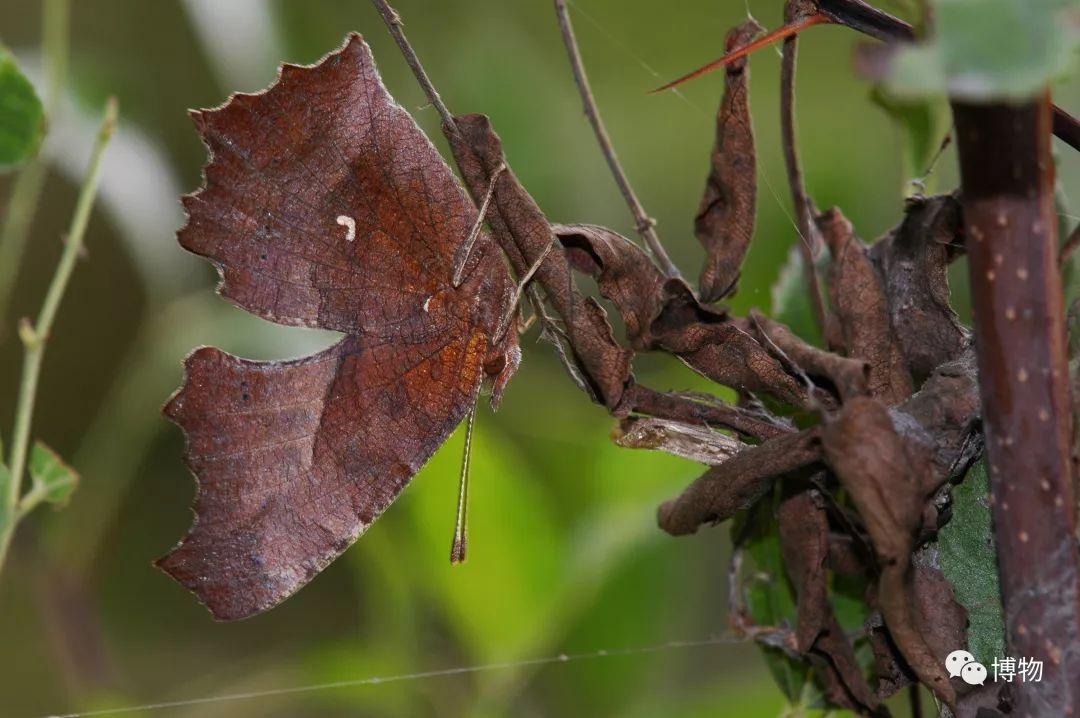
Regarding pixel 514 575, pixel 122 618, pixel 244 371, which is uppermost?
pixel 244 371

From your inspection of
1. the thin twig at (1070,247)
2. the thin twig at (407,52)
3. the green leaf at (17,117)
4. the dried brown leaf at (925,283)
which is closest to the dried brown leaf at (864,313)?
the dried brown leaf at (925,283)

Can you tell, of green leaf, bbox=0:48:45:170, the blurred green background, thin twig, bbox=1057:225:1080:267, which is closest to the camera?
thin twig, bbox=1057:225:1080:267

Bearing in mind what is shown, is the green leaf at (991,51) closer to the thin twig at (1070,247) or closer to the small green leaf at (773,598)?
the thin twig at (1070,247)

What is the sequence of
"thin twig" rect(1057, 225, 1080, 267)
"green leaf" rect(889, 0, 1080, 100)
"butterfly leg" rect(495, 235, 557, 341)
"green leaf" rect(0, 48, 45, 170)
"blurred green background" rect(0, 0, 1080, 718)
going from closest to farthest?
"green leaf" rect(889, 0, 1080, 100) → "thin twig" rect(1057, 225, 1080, 267) → "butterfly leg" rect(495, 235, 557, 341) → "green leaf" rect(0, 48, 45, 170) → "blurred green background" rect(0, 0, 1080, 718)

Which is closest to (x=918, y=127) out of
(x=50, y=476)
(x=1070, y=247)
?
(x=1070, y=247)

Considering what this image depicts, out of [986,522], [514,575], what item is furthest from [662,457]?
[986,522]

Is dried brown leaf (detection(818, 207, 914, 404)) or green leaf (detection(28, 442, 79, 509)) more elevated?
dried brown leaf (detection(818, 207, 914, 404))

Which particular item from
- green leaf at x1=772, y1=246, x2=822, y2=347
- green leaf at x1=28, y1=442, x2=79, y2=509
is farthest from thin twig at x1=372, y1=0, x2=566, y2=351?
green leaf at x1=28, y1=442, x2=79, y2=509

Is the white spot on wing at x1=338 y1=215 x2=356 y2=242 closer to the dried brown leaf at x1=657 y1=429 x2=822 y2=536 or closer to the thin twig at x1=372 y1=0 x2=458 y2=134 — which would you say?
the thin twig at x1=372 y1=0 x2=458 y2=134

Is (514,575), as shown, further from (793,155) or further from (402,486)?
(793,155)
